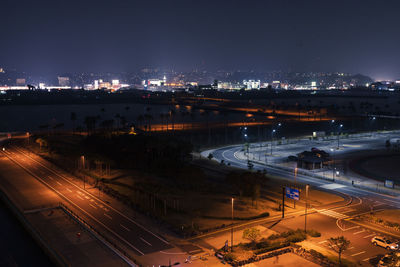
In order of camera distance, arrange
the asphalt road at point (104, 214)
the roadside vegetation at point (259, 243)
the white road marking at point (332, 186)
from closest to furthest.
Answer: the roadside vegetation at point (259, 243), the asphalt road at point (104, 214), the white road marking at point (332, 186)

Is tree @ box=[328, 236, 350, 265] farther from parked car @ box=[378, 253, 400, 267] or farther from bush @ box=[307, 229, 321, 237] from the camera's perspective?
bush @ box=[307, 229, 321, 237]

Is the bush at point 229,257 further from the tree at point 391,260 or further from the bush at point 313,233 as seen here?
the tree at point 391,260

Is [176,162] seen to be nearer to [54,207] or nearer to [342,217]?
[54,207]

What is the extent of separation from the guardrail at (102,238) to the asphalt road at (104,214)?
674 mm

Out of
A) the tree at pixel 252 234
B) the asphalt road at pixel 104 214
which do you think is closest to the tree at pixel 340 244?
the tree at pixel 252 234

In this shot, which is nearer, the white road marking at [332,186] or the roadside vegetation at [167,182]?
the roadside vegetation at [167,182]

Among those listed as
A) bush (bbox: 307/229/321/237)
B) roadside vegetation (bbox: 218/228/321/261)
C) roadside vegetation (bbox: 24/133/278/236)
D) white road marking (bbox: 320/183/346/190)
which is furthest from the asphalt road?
white road marking (bbox: 320/183/346/190)

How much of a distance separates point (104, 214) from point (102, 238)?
4326 mm

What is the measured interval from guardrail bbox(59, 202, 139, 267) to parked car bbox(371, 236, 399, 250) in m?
12.5

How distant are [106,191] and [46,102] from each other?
145078 millimetres

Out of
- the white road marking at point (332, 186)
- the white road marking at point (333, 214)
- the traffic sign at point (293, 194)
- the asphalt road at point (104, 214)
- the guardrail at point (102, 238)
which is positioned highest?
the traffic sign at point (293, 194)

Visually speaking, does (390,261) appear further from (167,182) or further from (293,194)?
(167,182)

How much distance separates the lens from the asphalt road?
20.9 m

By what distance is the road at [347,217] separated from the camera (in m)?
20.2
